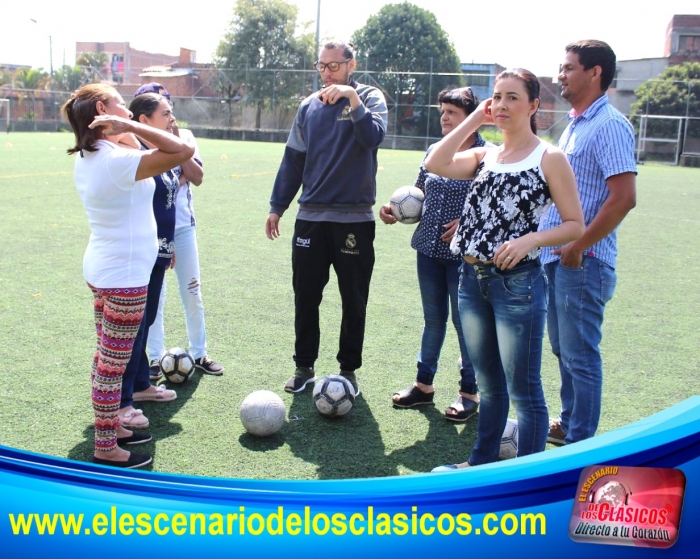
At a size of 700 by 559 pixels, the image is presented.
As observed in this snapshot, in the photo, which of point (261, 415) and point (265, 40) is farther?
point (265, 40)

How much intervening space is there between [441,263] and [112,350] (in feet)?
7.33

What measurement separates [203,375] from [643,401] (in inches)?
126

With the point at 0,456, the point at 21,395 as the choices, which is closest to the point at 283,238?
the point at 21,395

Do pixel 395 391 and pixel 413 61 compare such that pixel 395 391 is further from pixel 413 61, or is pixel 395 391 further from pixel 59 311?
pixel 413 61

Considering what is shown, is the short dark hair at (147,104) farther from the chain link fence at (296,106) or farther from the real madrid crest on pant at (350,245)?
the chain link fence at (296,106)

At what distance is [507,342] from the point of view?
11.5 ft

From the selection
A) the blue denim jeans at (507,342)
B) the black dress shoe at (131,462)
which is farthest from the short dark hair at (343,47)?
the black dress shoe at (131,462)

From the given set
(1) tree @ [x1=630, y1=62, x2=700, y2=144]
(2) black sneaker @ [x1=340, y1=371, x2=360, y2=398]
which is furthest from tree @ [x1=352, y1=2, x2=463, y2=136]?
(2) black sneaker @ [x1=340, y1=371, x2=360, y2=398]

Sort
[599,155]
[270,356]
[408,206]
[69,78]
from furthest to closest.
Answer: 1. [69,78]
2. [270,356]
3. [408,206]
4. [599,155]

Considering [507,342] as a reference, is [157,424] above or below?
below

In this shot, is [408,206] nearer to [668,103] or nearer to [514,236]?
[514,236]

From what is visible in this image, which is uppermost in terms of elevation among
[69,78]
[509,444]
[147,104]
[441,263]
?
[69,78]

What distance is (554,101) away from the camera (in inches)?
1706

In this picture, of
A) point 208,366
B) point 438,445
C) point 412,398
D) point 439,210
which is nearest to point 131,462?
point 208,366
